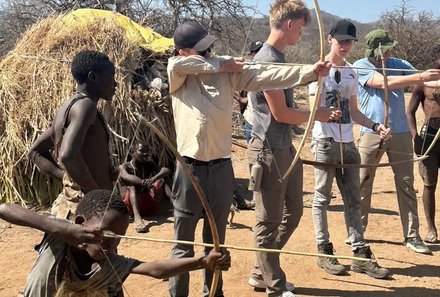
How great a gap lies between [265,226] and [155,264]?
170 centimetres

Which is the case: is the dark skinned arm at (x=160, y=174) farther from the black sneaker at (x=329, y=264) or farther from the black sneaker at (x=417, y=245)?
the black sneaker at (x=417, y=245)

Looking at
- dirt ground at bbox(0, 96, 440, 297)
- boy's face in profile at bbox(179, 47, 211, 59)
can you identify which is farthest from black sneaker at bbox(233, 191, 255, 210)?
Answer: boy's face in profile at bbox(179, 47, 211, 59)

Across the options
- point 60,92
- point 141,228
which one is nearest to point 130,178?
point 141,228

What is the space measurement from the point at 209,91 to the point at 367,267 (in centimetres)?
223

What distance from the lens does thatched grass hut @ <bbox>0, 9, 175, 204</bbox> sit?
290 inches

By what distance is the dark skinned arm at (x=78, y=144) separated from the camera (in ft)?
10.2

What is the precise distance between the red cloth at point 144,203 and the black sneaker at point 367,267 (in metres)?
2.76

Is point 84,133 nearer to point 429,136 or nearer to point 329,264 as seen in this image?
point 329,264

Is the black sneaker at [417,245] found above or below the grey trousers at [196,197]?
below

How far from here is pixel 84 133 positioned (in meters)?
3.20

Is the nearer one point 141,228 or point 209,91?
point 209,91

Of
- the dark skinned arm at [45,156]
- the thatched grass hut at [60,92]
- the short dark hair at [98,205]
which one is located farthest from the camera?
the thatched grass hut at [60,92]

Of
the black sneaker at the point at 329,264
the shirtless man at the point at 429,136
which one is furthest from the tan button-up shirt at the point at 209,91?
the shirtless man at the point at 429,136

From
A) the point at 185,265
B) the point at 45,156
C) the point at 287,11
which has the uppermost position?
the point at 287,11
